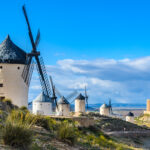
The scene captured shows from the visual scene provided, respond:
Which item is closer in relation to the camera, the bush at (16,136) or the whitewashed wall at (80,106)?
the bush at (16,136)

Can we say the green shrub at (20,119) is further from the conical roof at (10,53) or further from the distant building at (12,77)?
the conical roof at (10,53)

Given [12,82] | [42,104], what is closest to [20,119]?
[12,82]

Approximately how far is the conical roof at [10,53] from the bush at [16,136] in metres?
17.1

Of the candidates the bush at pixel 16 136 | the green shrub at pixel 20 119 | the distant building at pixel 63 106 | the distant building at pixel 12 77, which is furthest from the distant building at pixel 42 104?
the bush at pixel 16 136

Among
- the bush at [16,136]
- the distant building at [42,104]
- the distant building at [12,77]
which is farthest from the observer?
the distant building at [42,104]

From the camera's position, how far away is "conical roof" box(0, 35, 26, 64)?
2646 cm

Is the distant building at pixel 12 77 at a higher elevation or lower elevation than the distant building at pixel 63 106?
higher

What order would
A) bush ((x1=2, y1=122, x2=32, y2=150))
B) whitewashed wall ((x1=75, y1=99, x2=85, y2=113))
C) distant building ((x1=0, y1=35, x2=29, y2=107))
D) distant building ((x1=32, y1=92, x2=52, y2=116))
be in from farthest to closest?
whitewashed wall ((x1=75, y1=99, x2=85, y2=113))
distant building ((x1=32, y1=92, x2=52, y2=116))
distant building ((x1=0, y1=35, x2=29, y2=107))
bush ((x1=2, y1=122, x2=32, y2=150))

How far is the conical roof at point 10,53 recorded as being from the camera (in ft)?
86.8

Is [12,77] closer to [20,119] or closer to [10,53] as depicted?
[10,53]

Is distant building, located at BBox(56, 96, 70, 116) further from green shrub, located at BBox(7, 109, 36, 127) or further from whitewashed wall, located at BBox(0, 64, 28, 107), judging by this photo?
green shrub, located at BBox(7, 109, 36, 127)

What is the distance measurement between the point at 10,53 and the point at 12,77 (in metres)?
2.05

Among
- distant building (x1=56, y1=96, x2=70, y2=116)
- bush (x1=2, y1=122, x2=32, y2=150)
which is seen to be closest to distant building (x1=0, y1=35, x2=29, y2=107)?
bush (x1=2, y1=122, x2=32, y2=150)

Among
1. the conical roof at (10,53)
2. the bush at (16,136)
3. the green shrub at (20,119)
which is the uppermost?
the conical roof at (10,53)
